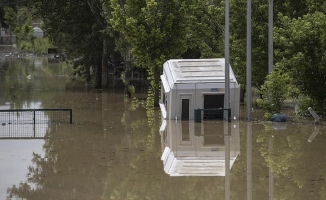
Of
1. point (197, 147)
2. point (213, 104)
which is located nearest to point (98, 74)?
point (213, 104)

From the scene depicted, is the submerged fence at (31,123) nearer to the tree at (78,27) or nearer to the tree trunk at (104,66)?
the tree trunk at (104,66)

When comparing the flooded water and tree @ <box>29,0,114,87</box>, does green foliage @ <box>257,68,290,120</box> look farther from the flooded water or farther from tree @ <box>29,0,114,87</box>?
tree @ <box>29,0,114,87</box>

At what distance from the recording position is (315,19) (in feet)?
119

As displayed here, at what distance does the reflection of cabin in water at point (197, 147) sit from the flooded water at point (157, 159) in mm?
31

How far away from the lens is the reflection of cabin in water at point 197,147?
22.8 metres

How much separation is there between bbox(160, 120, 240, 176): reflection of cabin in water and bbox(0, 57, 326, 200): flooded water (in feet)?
0.10

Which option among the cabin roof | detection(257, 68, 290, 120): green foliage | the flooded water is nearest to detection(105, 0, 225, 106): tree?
the cabin roof

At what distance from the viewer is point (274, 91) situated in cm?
3672

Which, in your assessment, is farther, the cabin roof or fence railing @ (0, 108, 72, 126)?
the cabin roof

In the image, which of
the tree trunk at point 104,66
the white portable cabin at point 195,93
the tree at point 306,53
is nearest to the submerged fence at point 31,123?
the white portable cabin at point 195,93

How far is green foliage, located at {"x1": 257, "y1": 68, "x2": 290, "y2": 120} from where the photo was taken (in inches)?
1425

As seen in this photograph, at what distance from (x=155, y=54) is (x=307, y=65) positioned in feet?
37.1

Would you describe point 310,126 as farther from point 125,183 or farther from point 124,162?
point 125,183

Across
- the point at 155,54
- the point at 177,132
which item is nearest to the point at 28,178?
the point at 177,132
